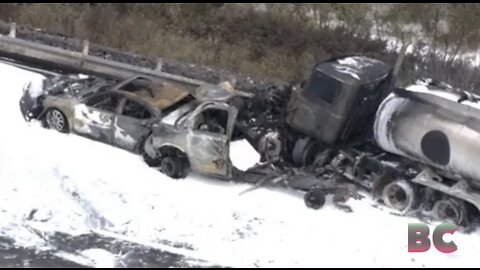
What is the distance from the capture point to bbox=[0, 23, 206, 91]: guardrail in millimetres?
17000

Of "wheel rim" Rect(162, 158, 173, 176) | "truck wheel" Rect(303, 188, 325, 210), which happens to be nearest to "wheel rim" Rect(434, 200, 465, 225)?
"truck wheel" Rect(303, 188, 325, 210)

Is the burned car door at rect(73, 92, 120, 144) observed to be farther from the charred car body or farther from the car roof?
the car roof

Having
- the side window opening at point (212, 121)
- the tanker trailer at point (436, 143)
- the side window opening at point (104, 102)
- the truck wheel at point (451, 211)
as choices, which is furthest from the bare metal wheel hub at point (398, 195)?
the side window opening at point (104, 102)

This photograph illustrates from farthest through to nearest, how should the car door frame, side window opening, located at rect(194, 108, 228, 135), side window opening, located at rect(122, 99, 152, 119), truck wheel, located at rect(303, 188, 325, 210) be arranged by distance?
1. side window opening, located at rect(122, 99, 152, 119)
2. the car door frame
3. side window opening, located at rect(194, 108, 228, 135)
4. truck wheel, located at rect(303, 188, 325, 210)

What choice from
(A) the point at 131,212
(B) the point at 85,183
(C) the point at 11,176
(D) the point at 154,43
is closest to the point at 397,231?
(A) the point at 131,212

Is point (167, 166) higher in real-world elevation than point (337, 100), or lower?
lower

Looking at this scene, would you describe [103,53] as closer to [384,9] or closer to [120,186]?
[120,186]

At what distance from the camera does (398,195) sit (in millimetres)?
11648

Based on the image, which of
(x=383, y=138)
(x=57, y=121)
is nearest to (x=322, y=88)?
(x=383, y=138)

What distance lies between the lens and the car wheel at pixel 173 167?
40.3ft

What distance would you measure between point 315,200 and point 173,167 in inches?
96.6

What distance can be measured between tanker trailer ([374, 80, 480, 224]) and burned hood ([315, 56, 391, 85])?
2.09 ft

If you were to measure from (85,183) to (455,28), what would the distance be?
1483 centimetres

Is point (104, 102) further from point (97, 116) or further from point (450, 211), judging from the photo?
point (450, 211)
